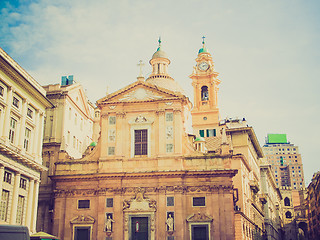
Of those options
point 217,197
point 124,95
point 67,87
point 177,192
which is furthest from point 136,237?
point 67,87

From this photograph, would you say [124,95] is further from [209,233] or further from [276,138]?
[276,138]

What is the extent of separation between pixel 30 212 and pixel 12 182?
12.9ft

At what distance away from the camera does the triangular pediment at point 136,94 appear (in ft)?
133

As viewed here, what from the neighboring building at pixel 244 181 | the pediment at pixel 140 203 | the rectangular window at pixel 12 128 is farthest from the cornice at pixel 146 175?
the rectangular window at pixel 12 128

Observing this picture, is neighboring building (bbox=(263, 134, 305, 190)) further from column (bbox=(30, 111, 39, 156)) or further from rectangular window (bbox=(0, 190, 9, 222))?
rectangular window (bbox=(0, 190, 9, 222))

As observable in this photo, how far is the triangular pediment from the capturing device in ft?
133

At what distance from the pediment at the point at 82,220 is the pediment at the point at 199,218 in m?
9.02

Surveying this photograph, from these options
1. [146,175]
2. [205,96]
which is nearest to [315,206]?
[205,96]

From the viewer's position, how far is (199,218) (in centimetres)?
3641

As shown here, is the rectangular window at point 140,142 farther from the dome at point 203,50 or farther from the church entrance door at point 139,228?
the dome at point 203,50

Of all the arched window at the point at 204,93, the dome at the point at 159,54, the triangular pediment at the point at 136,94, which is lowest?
the triangular pediment at the point at 136,94

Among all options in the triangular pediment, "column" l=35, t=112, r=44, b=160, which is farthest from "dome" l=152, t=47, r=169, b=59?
"column" l=35, t=112, r=44, b=160

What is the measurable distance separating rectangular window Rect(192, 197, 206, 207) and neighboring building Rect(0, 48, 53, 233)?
45.4 feet

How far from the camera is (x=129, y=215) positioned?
3725cm
